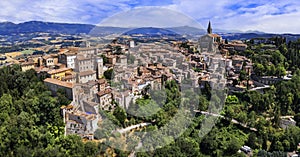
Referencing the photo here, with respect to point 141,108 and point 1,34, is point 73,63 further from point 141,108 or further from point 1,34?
point 1,34

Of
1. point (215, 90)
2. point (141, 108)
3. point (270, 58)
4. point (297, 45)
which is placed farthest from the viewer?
point (297, 45)

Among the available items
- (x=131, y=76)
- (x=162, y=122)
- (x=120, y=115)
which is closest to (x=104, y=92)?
(x=120, y=115)

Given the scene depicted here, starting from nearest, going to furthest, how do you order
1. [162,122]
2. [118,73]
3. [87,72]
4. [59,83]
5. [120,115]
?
[120,115] < [162,122] < [59,83] < [87,72] < [118,73]

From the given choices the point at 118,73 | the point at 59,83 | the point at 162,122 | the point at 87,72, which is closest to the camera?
the point at 162,122

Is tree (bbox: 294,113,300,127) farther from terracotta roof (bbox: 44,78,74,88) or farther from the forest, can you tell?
terracotta roof (bbox: 44,78,74,88)

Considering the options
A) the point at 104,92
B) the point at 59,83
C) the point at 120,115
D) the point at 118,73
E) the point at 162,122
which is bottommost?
the point at 162,122

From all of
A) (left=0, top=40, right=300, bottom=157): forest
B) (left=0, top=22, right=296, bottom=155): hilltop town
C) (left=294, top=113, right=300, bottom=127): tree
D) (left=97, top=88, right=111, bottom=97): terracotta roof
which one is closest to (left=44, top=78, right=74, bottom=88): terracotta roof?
(left=0, top=22, right=296, bottom=155): hilltop town

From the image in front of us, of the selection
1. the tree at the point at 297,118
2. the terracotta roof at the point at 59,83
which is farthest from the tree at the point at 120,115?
the tree at the point at 297,118

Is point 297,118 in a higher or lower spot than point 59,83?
lower

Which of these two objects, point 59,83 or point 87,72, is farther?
point 87,72

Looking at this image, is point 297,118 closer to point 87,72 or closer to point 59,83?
point 87,72

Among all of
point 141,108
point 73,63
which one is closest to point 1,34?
point 73,63
